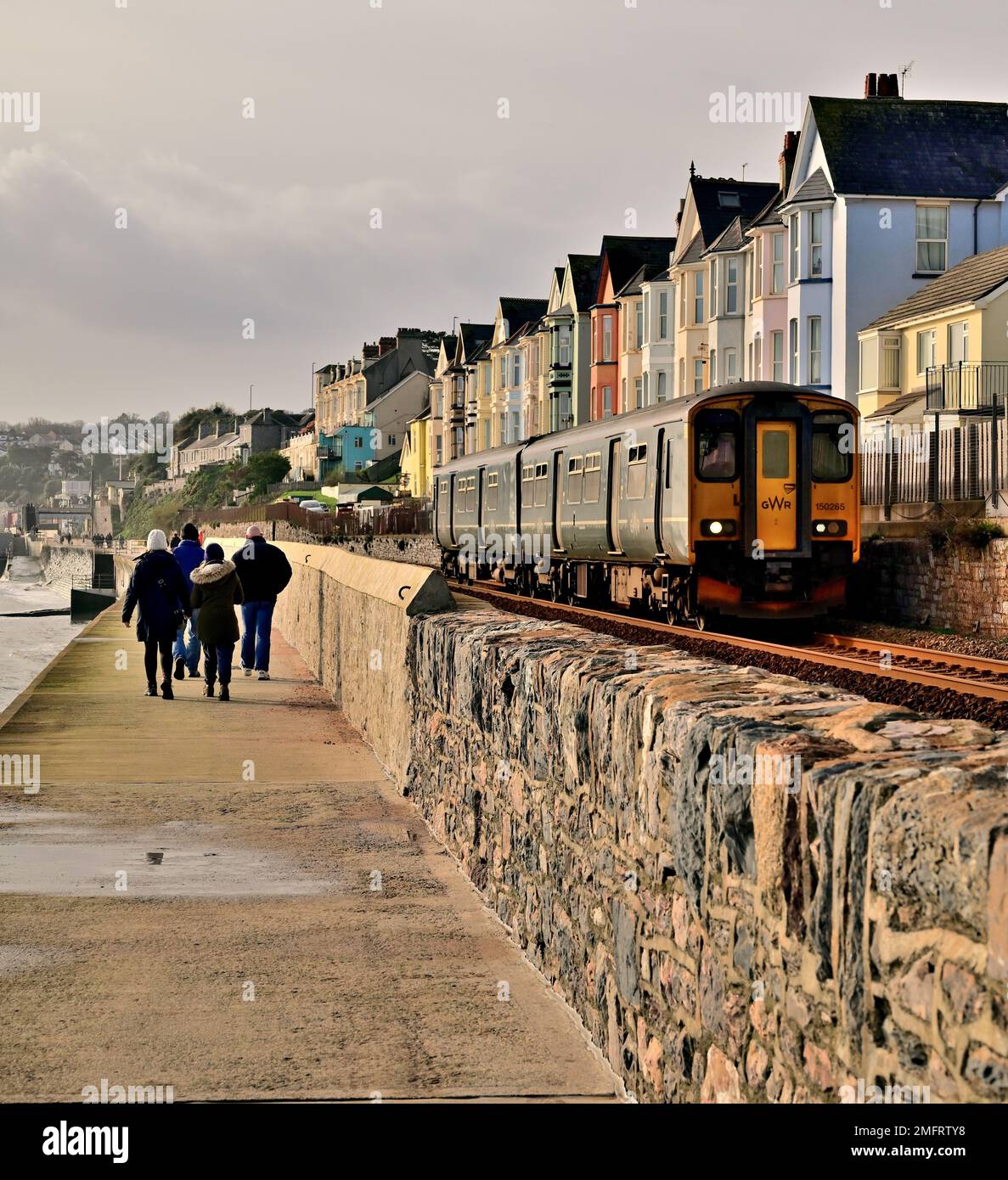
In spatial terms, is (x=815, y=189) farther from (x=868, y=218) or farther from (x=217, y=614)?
(x=217, y=614)

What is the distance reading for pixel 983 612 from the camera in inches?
791

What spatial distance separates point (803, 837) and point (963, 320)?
36.1 metres

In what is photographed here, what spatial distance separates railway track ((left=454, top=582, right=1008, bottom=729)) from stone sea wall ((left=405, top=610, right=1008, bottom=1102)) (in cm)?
564

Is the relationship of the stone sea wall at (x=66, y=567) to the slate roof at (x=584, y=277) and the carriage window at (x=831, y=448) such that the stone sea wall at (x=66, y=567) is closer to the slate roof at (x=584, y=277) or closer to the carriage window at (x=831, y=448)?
the slate roof at (x=584, y=277)

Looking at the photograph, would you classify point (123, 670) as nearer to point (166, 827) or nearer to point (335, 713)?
point (335, 713)

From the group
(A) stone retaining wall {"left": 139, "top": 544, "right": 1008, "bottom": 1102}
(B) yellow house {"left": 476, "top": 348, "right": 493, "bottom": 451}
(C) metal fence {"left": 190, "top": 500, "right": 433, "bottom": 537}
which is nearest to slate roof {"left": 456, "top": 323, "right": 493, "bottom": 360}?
(B) yellow house {"left": 476, "top": 348, "right": 493, "bottom": 451}

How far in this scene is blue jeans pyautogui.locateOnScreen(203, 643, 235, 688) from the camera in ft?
50.1

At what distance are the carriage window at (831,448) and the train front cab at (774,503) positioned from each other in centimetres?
1

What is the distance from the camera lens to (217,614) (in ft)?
51.6

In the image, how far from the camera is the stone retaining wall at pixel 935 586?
19.8 meters

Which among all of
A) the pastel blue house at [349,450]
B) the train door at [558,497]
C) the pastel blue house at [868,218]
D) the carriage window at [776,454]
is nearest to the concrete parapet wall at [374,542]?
the pastel blue house at [868,218]

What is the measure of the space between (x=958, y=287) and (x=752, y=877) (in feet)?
122
